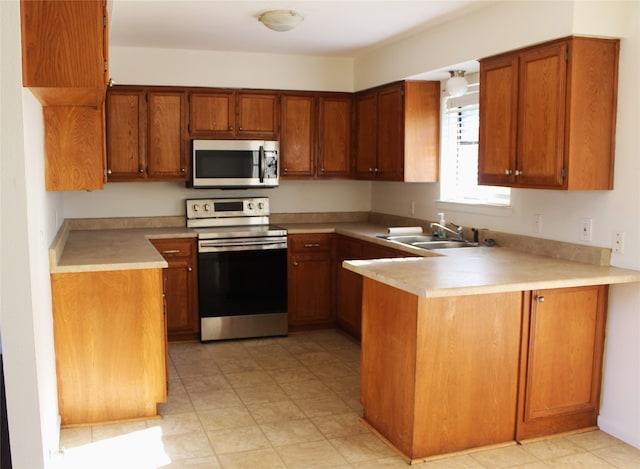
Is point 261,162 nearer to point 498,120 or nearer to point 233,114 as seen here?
point 233,114

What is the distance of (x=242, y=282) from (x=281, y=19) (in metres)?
2.15

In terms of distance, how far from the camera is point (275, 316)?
17.8ft

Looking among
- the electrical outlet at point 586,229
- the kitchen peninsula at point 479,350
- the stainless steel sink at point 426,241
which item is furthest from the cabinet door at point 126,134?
the electrical outlet at point 586,229

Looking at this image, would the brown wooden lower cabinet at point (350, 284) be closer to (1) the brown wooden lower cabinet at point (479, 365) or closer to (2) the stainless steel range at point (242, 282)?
(2) the stainless steel range at point (242, 282)

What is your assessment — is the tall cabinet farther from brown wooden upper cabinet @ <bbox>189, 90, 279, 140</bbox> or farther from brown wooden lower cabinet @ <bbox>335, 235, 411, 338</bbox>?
brown wooden lower cabinet @ <bbox>335, 235, 411, 338</bbox>

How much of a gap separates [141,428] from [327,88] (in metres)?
3.43

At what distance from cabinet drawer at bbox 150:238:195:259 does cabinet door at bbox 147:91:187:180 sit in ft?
1.83

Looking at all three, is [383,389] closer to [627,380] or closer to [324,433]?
[324,433]

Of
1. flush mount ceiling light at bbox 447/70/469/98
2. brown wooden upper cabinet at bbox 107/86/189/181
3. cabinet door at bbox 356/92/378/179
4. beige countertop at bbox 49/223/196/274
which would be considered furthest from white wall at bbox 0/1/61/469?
cabinet door at bbox 356/92/378/179

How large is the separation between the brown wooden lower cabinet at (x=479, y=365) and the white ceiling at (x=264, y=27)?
69.9 inches

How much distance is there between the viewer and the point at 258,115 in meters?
5.58

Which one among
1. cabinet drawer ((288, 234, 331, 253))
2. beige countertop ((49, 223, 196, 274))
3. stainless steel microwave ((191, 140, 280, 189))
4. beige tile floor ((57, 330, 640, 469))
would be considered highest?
stainless steel microwave ((191, 140, 280, 189))

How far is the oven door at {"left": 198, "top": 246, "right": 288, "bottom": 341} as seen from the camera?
5238 mm

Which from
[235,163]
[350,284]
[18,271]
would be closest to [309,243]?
[350,284]
